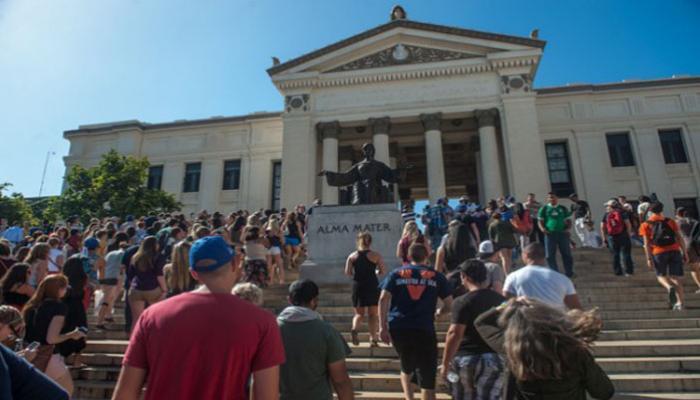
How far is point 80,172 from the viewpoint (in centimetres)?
2475

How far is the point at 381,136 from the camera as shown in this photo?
79.5 feet

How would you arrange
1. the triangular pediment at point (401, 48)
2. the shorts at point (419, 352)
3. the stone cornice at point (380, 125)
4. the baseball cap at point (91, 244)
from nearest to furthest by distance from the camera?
the shorts at point (419, 352) → the baseball cap at point (91, 244) → the triangular pediment at point (401, 48) → the stone cornice at point (380, 125)

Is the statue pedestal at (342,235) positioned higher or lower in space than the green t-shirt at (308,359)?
higher

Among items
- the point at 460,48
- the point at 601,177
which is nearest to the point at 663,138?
the point at 601,177

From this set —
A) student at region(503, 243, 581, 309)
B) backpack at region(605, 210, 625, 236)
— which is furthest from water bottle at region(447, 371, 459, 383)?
backpack at region(605, 210, 625, 236)

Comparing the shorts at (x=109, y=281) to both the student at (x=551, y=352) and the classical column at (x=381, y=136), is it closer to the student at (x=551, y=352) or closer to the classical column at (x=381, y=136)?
the student at (x=551, y=352)

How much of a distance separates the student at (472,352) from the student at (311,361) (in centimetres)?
94

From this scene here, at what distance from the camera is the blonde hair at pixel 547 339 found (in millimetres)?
2001

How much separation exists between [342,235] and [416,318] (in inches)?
235

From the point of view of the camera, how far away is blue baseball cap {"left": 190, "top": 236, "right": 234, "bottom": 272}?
214 cm

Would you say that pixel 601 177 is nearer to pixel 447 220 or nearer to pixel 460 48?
pixel 460 48

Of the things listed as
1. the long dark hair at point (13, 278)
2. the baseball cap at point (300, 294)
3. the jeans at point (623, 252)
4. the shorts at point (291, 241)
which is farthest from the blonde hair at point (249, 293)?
the jeans at point (623, 252)

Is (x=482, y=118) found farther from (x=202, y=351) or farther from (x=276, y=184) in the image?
(x=202, y=351)

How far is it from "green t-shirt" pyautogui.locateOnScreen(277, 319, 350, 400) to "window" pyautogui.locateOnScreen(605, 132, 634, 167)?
28.1m
